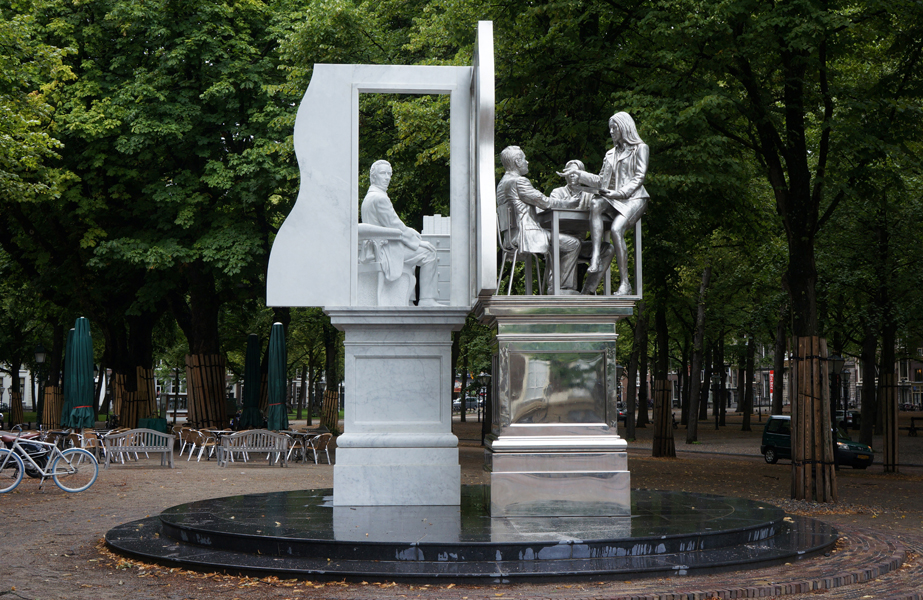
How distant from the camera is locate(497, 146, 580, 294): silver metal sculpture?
32.5 feet

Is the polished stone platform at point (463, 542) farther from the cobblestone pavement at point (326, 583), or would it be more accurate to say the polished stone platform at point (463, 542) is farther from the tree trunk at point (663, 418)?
the tree trunk at point (663, 418)

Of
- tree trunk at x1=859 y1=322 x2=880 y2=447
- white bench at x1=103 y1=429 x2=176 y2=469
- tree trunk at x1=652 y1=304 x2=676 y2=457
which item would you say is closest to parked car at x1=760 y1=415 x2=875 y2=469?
tree trunk at x1=652 y1=304 x2=676 y2=457

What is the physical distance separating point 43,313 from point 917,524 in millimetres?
27470

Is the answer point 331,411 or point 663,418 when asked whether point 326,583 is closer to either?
point 663,418

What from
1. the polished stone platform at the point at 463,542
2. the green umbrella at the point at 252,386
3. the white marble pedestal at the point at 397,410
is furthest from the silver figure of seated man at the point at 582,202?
the green umbrella at the point at 252,386

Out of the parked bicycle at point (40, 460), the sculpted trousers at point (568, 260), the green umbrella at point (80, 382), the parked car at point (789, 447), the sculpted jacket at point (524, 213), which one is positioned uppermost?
the sculpted jacket at point (524, 213)

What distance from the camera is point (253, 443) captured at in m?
21.7

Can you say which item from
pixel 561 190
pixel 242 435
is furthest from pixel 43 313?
pixel 561 190

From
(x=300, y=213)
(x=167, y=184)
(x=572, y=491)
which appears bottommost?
(x=572, y=491)

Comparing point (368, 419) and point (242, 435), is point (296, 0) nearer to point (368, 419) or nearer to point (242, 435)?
point (242, 435)

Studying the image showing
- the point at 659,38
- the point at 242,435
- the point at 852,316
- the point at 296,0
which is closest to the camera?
the point at 659,38

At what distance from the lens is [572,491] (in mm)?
9234

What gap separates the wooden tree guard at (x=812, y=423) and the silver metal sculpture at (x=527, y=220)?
242 inches

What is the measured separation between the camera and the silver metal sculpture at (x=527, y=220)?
991 centimetres
